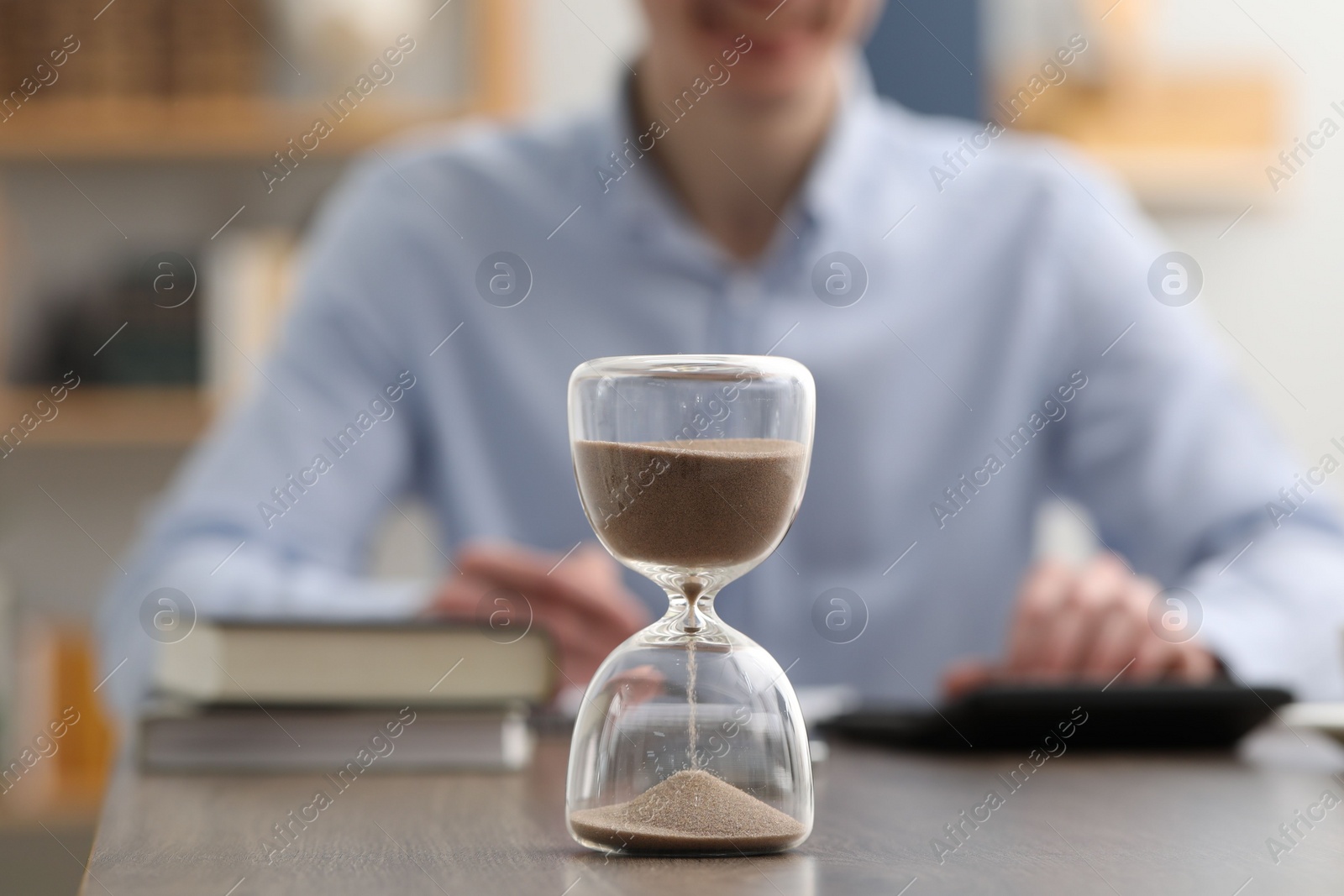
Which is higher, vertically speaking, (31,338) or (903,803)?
(31,338)

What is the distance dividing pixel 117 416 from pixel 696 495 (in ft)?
6.88

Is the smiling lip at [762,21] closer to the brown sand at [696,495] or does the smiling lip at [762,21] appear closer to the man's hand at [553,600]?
the man's hand at [553,600]

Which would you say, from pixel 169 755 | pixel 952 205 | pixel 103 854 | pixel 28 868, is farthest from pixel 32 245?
pixel 103 854

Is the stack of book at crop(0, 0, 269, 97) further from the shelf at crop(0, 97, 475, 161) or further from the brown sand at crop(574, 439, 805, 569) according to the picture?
the brown sand at crop(574, 439, 805, 569)

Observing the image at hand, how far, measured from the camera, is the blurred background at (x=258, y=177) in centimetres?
241

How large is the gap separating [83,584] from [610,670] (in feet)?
7.88

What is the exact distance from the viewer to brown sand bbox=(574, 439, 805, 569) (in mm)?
556

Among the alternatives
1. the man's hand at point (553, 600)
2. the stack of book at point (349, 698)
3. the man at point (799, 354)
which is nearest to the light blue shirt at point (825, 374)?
the man at point (799, 354)

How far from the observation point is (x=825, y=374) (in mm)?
1570

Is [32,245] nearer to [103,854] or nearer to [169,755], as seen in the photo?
[169,755]

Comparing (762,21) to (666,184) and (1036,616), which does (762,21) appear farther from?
(1036,616)

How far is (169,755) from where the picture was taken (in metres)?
0.86


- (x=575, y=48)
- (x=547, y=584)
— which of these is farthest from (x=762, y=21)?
(x=575, y=48)

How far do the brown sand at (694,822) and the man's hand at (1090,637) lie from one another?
0.48 metres
